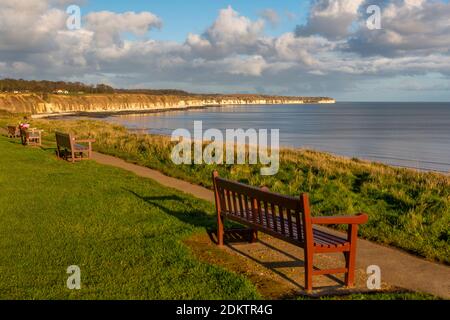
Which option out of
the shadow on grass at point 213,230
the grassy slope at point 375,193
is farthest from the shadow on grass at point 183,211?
the grassy slope at point 375,193

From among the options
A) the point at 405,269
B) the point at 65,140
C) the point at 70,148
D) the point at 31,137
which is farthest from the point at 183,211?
the point at 31,137

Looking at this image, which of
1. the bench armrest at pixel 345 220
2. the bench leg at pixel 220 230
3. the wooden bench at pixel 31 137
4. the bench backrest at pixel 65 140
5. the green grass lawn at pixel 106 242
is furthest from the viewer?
the wooden bench at pixel 31 137

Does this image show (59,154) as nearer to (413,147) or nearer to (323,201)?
(323,201)

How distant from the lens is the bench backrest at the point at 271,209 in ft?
16.5

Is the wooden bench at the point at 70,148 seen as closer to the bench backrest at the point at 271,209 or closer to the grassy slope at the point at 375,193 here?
the grassy slope at the point at 375,193

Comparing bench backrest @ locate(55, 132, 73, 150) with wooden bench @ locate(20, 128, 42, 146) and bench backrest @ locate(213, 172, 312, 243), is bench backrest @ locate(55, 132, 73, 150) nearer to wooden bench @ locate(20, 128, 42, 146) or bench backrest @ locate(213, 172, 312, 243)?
wooden bench @ locate(20, 128, 42, 146)

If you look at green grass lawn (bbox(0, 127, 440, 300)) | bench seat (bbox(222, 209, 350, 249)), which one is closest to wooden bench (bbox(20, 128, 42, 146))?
green grass lawn (bbox(0, 127, 440, 300))

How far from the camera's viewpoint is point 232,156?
1606 cm

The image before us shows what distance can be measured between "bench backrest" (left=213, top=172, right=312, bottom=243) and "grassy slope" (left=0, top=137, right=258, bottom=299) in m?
0.73

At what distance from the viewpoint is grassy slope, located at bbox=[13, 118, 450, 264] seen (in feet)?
24.3

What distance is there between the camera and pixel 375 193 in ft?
35.1

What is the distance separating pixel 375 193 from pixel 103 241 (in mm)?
6279

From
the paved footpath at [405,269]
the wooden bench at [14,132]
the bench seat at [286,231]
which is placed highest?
the wooden bench at [14,132]

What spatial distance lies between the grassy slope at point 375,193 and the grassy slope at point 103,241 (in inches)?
96.7
